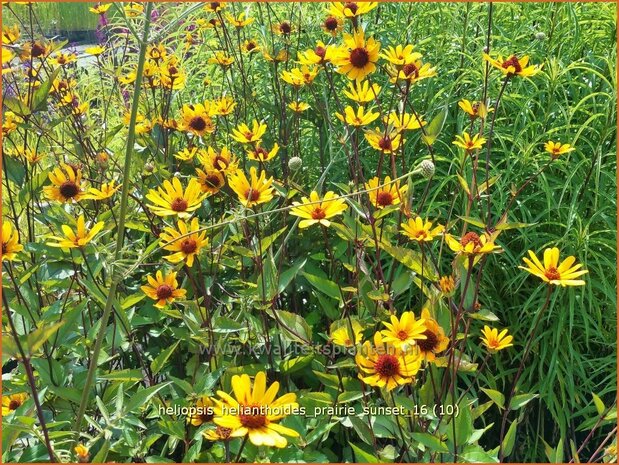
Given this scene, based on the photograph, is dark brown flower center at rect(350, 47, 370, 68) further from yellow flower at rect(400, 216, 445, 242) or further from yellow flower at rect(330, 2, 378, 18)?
yellow flower at rect(400, 216, 445, 242)

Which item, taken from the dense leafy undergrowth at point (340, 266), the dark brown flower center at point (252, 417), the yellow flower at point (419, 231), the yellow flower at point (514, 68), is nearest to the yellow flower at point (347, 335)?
the dense leafy undergrowth at point (340, 266)

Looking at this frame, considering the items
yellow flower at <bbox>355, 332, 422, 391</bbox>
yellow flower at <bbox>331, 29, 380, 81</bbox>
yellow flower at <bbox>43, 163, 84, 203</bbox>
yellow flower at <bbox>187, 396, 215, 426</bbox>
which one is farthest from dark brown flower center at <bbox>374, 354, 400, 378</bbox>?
yellow flower at <bbox>43, 163, 84, 203</bbox>

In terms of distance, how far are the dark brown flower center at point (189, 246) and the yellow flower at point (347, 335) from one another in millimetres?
248

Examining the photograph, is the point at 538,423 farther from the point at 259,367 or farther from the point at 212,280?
the point at 212,280

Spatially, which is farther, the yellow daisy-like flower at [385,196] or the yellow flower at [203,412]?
the yellow daisy-like flower at [385,196]

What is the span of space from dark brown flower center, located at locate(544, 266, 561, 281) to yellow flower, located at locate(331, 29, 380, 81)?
436mm

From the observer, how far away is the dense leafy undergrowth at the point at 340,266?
86cm

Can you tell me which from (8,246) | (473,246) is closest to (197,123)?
(8,246)

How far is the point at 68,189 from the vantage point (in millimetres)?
1129

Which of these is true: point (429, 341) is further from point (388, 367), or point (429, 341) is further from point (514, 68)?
point (514, 68)

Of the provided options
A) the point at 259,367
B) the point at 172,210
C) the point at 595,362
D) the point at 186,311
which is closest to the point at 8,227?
the point at 172,210

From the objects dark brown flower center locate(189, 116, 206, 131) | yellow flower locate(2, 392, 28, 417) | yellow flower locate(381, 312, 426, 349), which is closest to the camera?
yellow flower locate(381, 312, 426, 349)

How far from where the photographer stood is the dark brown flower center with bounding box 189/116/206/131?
4.38 feet

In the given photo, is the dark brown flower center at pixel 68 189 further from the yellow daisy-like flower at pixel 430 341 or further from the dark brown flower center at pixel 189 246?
the yellow daisy-like flower at pixel 430 341
